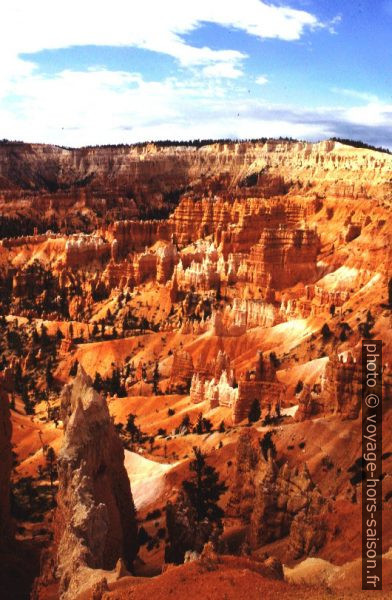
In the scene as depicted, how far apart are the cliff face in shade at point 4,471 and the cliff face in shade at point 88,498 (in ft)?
6.20

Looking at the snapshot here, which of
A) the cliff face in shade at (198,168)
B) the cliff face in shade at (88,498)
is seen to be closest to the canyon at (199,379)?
the cliff face in shade at (88,498)

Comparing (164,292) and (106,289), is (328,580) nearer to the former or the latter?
(164,292)

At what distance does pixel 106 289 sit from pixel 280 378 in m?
43.7

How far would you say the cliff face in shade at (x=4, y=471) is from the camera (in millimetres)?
21953

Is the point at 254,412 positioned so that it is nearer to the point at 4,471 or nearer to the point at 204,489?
the point at 204,489

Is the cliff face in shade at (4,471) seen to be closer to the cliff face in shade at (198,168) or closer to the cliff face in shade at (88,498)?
the cliff face in shade at (88,498)

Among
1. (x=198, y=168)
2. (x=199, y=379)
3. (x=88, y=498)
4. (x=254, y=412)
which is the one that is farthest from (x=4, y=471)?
(x=198, y=168)

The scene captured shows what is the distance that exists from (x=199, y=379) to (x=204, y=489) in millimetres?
18195

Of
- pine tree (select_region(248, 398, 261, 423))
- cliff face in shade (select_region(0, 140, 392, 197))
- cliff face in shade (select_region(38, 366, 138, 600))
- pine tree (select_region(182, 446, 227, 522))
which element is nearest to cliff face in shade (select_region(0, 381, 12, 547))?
cliff face in shade (select_region(38, 366, 138, 600))

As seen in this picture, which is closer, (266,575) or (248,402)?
(266,575)

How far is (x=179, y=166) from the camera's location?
15225 cm

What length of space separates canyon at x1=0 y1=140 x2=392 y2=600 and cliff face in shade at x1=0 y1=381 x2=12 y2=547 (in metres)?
0.09

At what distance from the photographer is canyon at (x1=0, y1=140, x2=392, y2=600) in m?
18.5

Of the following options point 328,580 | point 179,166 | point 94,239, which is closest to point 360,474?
point 328,580
